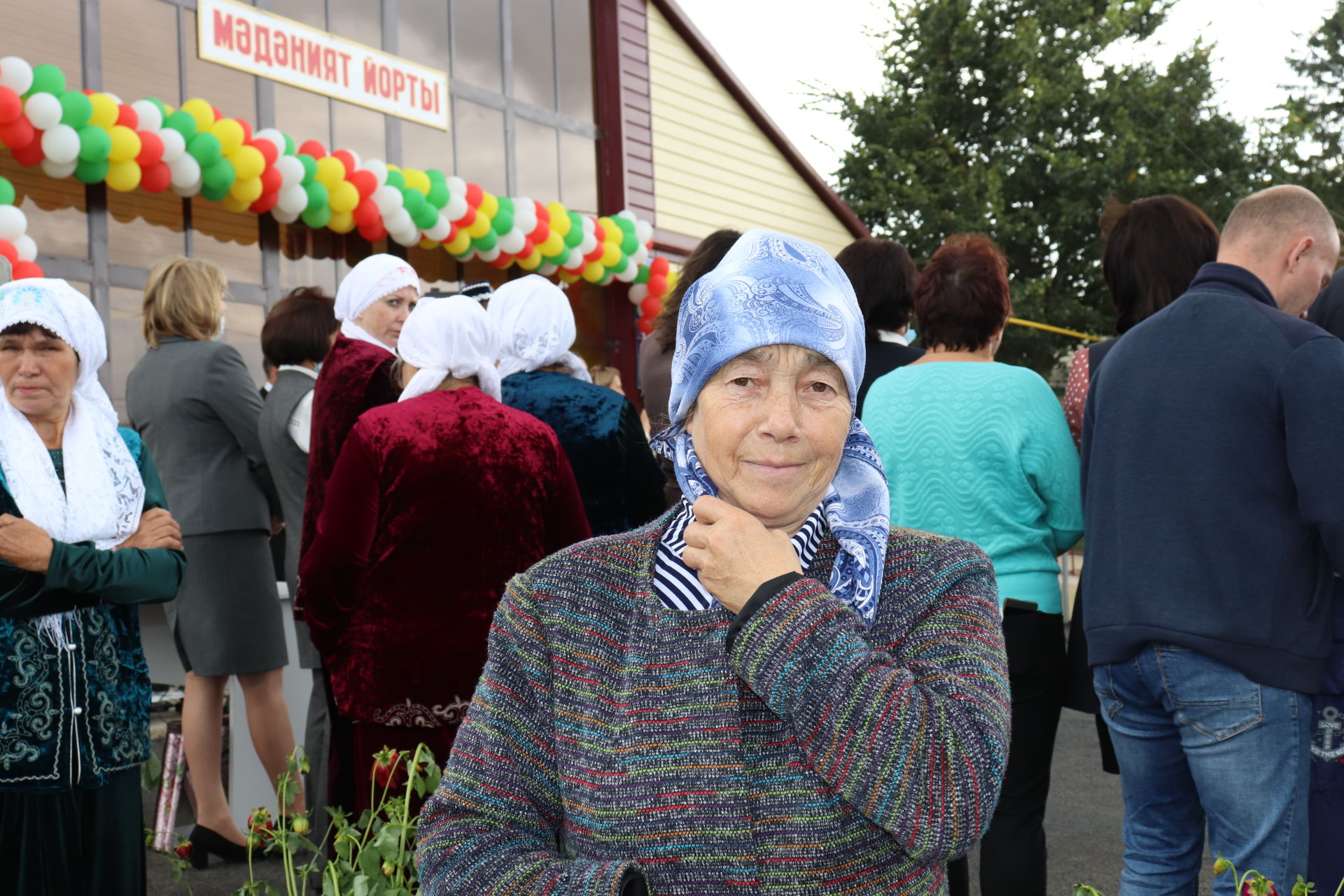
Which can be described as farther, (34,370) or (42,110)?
(42,110)

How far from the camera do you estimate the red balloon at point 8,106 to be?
19.9 feet

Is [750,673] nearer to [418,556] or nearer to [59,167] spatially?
[418,556]

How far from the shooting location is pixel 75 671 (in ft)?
9.34

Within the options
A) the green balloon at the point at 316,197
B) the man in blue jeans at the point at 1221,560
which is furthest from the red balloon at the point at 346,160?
the man in blue jeans at the point at 1221,560

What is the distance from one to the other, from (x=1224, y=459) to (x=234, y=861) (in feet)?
12.4

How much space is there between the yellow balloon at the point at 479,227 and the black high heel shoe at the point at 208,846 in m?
5.36

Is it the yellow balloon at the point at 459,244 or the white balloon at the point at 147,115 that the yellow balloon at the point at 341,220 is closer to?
the yellow balloon at the point at 459,244

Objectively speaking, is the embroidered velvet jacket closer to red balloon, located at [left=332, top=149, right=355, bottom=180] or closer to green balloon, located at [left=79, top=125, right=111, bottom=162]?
green balloon, located at [left=79, top=125, right=111, bottom=162]

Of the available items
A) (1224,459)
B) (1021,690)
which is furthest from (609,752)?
(1021,690)

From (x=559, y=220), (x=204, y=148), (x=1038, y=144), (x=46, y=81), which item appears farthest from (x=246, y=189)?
(x=1038, y=144)

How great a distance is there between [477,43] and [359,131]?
5.68 ft

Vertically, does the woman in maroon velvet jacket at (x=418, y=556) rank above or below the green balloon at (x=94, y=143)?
below

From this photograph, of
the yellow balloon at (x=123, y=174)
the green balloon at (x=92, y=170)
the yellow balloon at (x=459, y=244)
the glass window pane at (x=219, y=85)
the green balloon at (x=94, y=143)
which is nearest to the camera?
the green balloon at (x=94, y=143)

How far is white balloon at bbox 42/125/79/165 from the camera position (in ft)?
20.8
